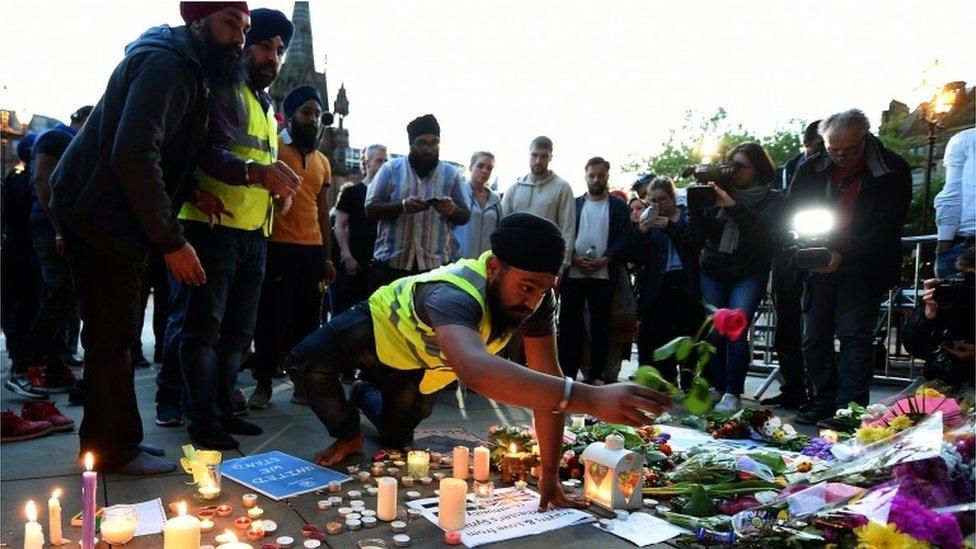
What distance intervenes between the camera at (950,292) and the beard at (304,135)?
3.67 m

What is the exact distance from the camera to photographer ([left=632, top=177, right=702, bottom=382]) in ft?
18.1

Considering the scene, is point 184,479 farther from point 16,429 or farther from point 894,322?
point 894,322

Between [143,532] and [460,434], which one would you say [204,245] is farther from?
[460,434]

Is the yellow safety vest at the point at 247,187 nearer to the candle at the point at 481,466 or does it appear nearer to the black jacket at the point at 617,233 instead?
the candle at the point at 481,466

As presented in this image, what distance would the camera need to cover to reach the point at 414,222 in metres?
4.78

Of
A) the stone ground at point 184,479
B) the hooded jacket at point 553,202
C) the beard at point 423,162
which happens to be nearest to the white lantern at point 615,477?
the stone ground at point 184,479

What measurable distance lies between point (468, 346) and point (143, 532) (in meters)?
1.24

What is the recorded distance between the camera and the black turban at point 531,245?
2.28 metres

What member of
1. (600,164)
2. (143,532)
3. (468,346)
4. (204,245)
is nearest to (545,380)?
(468,346)

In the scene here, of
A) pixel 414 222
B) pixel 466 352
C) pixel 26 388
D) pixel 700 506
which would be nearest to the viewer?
pixel 466 352

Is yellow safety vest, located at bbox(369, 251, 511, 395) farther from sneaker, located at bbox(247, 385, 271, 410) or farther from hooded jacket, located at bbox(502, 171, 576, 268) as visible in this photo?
hooded jacket, located at bbox(502, 171, 576, 268)

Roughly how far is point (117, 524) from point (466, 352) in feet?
3.61

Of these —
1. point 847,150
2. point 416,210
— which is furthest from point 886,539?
point 416,210

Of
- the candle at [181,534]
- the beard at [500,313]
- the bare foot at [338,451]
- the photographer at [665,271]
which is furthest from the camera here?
the photographer at [665,271]
